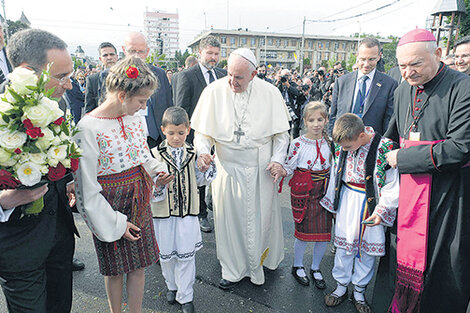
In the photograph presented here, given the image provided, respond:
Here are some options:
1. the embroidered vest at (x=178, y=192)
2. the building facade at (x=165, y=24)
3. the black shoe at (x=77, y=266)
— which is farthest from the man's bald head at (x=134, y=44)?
the building facade at (x=165, y=24)

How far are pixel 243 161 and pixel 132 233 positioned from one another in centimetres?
135

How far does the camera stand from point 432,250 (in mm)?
2312

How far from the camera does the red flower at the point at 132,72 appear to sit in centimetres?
194

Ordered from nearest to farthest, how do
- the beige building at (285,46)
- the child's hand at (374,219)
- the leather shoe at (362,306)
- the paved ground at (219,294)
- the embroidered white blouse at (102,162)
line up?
the embroidered white blouse at (102,162), the child's hand at (374,219), the leather shoe at (362,306), the paved ground at (219,294), the beige building at (285,46)

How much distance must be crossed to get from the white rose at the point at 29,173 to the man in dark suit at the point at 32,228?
18cm

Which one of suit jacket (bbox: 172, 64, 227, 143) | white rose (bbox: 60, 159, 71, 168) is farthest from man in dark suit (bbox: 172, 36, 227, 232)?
white rose (bbox: 60, 159, 71, 168)

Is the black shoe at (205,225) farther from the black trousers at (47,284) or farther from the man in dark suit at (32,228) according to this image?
the man in dark suit at (32,228)

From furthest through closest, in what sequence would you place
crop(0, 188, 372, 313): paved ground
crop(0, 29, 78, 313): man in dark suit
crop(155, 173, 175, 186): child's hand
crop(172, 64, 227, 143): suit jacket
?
1. crop(172, 64, 227, 143): suit jacket
2. crop(0, 188, 372, 313): paved ground
3. crop(155, 173, 175, 186): child's hand
4. crop(0, 29, 78, 313): man in dark suit

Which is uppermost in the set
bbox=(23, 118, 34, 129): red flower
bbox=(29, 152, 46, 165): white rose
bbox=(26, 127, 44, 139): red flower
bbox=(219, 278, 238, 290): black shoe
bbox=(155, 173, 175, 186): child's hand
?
bbox=(23, 118, 34, 129): red flower

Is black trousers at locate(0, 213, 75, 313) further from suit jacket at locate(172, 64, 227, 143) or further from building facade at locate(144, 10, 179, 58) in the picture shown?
building facade at locate(144, 10, 179, 58)

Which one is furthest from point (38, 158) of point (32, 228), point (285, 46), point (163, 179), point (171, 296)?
point (285, 46)

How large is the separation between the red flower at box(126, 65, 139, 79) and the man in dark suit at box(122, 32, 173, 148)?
2100 mm

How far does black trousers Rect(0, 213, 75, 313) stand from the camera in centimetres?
174

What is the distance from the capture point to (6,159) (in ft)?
4.52
